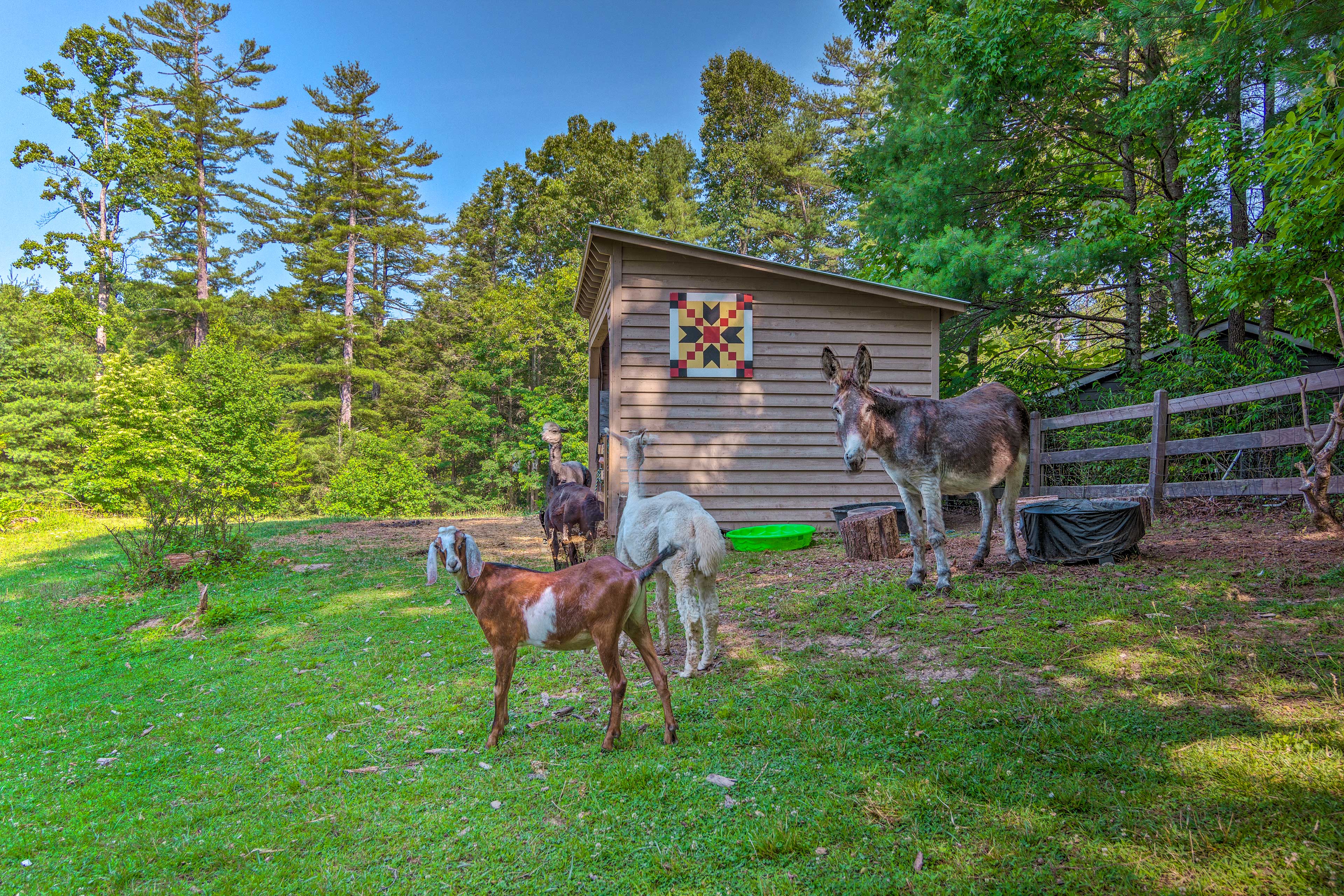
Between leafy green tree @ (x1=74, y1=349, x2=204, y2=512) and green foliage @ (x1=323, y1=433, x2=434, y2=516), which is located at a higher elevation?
leafy green tree @ (x1=74, y1=349, x2=204, y2=512)

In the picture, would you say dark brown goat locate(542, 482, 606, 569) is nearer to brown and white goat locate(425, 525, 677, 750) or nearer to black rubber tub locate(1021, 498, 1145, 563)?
brown and white goat locate(425, 525, 677, 750)

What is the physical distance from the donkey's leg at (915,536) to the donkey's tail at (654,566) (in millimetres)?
3269

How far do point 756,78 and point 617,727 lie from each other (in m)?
33.5

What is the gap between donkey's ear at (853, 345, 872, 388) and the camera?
229 inches

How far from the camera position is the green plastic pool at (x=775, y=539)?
9.13 meters

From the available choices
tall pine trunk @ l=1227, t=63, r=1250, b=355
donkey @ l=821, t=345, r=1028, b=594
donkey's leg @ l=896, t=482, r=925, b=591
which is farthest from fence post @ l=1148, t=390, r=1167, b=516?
donkey's leg @ l=896, t=482, r=925, b=591

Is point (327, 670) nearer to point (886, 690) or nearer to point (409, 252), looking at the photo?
point (886, 690)

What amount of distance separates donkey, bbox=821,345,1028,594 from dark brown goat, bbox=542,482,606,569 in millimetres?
3829

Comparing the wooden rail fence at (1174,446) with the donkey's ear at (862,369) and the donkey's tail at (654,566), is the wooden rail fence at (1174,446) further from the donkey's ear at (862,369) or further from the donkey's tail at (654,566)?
the donkey's tail at (654,566)

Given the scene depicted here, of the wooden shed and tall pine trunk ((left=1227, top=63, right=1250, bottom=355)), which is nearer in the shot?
tall pine trunk ((left=1227, top=63, right=1250, bottom=355))

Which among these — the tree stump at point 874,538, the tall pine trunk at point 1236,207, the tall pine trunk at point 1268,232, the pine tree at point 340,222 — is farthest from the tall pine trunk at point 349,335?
the tall pine trunk at point 1268,232

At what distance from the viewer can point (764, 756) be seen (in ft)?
10.8

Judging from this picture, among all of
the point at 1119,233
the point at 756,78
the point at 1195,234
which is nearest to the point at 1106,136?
the point at 1119,233

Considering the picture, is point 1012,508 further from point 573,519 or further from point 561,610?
point 573,519
